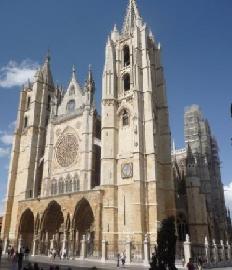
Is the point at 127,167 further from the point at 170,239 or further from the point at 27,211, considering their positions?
the point at 170,239

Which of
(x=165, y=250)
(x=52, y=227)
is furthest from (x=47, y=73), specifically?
(x=165, y=250)

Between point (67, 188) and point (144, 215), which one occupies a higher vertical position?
point (67, 188)

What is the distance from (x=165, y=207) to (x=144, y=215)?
119 inches

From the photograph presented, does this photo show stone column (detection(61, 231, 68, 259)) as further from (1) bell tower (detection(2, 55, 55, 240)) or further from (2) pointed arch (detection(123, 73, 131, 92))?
(2) pointed arch (detection(123, 73, 131, 92))

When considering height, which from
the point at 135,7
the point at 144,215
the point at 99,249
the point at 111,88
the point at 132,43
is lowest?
the point at 99,249

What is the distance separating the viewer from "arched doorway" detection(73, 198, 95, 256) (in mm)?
24516

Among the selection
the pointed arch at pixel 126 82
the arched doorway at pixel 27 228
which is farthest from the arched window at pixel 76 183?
the pointed arch at pixel 126 82

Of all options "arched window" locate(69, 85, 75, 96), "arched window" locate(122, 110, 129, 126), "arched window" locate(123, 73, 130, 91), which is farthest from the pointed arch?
"arched window" locate(69, 85, 75, 96)

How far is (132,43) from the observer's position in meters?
29.9

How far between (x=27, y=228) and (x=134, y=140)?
1361 cm

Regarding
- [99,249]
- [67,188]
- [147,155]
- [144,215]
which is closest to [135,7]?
[147,155]

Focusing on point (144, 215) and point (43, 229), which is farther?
point (43, 229)

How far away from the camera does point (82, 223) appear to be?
84.2ft

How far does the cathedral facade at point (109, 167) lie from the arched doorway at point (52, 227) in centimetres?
9
